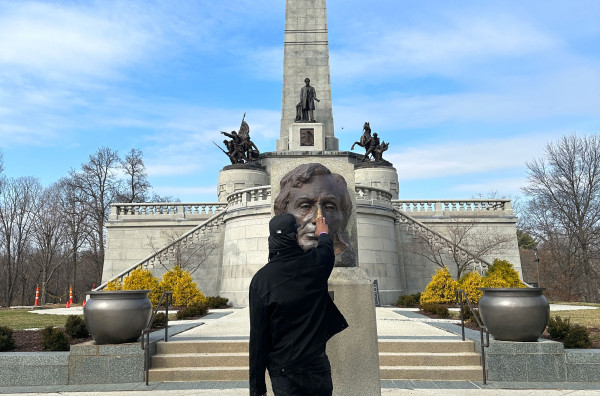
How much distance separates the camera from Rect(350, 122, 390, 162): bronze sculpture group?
3578cm

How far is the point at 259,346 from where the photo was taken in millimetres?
3312

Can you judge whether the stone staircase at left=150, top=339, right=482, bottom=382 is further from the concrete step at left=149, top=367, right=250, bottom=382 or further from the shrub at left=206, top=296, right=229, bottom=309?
the shrub at left=206, top=296, right=229, bottom=309

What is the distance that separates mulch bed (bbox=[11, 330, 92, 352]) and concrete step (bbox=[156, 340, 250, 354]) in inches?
88.0

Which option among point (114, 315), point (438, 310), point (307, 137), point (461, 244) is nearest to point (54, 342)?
point (114, 315)

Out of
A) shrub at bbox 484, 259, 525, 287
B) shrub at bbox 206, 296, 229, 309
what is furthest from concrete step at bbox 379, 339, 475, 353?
shrub at bbox 206, 296, 229, 309

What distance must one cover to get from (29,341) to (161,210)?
23.9m

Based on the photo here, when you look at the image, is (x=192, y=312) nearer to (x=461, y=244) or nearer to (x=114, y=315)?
(x=114, y=315)

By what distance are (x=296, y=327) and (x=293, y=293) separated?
0.88 feet

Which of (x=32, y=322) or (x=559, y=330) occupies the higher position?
(x=559, y=330)

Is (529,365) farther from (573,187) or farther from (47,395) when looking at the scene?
(573,187)

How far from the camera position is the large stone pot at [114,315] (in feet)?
25.6

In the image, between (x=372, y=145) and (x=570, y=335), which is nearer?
(x=570, y=335)

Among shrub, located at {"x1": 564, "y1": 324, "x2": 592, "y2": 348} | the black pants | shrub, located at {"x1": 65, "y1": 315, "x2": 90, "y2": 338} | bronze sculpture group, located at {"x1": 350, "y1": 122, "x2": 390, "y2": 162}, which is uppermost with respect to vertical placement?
bronze sculpture group, located at {"x1": 350, "y1": 122, "x2": 390, "y2": 162}

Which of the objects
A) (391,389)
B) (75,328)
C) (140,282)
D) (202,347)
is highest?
(140,282)
